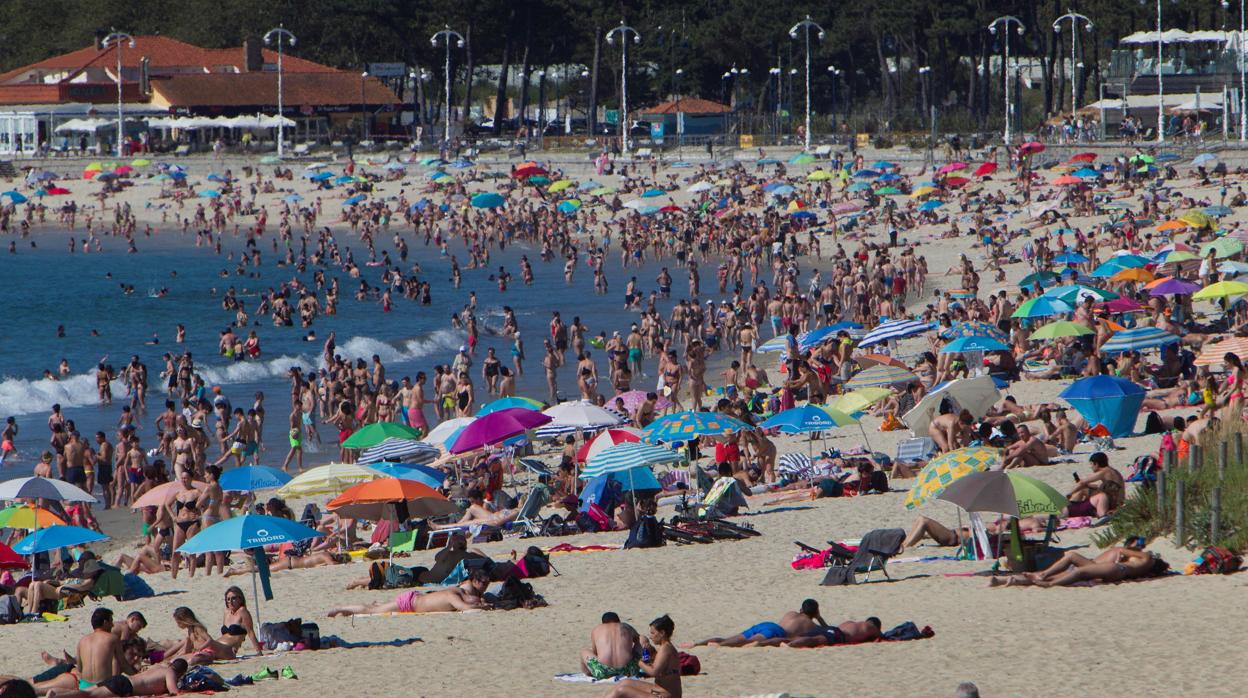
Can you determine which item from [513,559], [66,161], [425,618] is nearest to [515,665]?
[425,618]

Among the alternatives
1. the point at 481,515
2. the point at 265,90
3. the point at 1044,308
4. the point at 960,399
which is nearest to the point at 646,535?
the point at 481,515

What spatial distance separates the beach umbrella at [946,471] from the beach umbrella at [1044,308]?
971 cm

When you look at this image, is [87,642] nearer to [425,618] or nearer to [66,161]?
[425,618]

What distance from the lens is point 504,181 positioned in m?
57.3

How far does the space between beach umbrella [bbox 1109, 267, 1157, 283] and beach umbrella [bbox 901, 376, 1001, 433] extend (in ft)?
29.2

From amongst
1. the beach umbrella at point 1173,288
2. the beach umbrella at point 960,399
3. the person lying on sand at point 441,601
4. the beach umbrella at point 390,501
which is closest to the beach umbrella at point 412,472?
the beach umbrella at point 390,501

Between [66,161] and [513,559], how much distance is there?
181ft

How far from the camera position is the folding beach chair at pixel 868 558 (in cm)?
1179

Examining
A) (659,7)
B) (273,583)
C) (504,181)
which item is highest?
(659,7)

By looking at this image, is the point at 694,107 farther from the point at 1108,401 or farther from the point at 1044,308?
the point at 1108,401

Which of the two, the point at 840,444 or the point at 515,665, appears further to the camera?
the point at 840,444

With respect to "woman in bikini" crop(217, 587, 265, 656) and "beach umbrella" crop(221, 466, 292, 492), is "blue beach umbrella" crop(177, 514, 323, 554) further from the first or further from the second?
"beach umbrella" crop(221, 466, 292, 492)

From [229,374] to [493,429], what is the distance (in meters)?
14.2

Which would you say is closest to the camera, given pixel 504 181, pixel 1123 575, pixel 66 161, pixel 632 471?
pixel 1123 575
